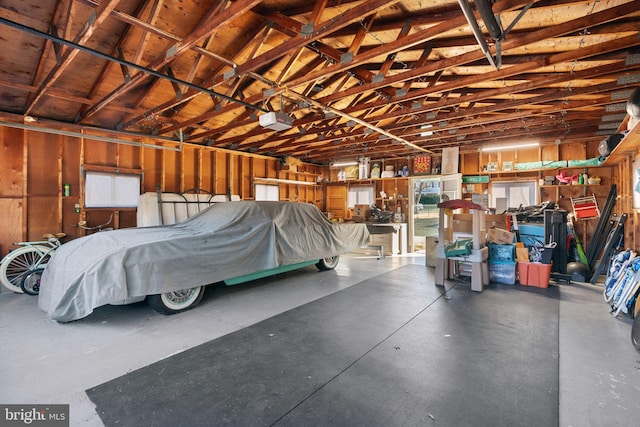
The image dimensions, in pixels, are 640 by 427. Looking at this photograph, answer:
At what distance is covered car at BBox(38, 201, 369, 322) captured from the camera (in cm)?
302

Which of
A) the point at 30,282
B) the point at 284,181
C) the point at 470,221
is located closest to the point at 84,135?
the point at 30,282

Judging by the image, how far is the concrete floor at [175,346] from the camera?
77.7 inches

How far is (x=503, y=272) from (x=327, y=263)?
10.5 feet

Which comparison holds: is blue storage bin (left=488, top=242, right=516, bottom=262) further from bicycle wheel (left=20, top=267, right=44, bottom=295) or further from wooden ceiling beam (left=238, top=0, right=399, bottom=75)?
bicycle wheel (left=20, top=267, right=44, bottom=295)

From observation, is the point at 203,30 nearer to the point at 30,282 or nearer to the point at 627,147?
the point at 30,282

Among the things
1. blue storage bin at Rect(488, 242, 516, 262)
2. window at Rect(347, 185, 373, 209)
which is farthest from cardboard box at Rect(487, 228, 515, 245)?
window at Rect(347, 185, 373, 209)

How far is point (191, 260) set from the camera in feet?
11.7

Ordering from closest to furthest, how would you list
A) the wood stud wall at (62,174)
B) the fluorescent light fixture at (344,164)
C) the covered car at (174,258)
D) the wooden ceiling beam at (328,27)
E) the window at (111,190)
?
the wooden ceiling beam at (328,27)
the covered car at (174,258)
the wood stud wall at (62,174)
the window at (111,190)
the fluorescent light fixture at (344,164)

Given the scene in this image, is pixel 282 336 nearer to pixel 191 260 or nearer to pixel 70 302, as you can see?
pixel 191 260

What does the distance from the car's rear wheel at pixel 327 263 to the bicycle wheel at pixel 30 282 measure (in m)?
4.54

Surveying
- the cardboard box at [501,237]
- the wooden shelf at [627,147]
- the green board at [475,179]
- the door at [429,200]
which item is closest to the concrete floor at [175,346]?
the cardboard box at [501,237]

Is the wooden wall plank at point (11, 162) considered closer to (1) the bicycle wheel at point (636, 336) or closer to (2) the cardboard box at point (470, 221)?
(2) the cardboard box at point (470, 221)

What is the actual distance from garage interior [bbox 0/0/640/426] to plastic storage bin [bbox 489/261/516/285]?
0.36 ft

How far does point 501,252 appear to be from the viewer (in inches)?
209
